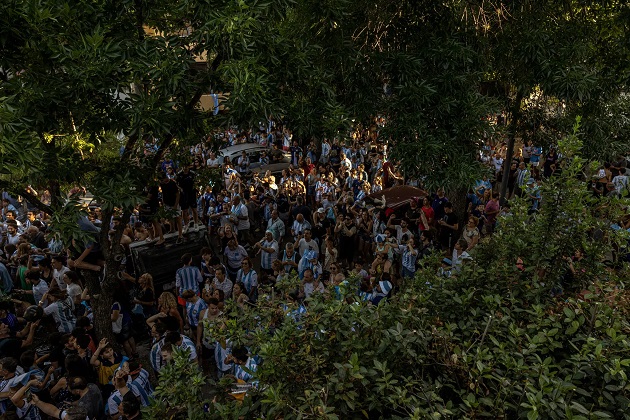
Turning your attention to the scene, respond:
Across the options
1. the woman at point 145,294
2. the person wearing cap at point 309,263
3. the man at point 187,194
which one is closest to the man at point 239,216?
the man at point 187,194

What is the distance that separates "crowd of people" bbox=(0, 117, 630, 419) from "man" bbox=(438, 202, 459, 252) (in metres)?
0.02

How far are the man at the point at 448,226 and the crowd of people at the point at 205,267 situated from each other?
2 cm

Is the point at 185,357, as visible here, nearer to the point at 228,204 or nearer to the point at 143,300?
the point at 143,300

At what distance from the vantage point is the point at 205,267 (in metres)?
10.6

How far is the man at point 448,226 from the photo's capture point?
11976 mm

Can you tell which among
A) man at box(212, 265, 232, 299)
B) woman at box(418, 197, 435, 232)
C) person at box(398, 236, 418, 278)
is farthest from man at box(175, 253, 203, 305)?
woman at box(418, 197, 435, 232)

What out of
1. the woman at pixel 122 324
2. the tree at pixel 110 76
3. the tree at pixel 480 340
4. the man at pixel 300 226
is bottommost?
the woman at pixel 122 324

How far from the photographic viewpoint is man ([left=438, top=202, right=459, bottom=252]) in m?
12.0

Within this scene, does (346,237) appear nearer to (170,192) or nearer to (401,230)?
(401,230)

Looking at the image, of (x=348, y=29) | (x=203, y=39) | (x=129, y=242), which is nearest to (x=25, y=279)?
(x=129, y=242)

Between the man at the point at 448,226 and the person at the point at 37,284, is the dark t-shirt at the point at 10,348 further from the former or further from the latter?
the man at the point at 448,226

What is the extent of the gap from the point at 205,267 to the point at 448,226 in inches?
212

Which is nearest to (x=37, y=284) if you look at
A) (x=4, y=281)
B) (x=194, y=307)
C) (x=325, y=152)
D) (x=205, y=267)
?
(x=4, y=281)

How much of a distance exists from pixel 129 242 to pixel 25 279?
208 centimetres
